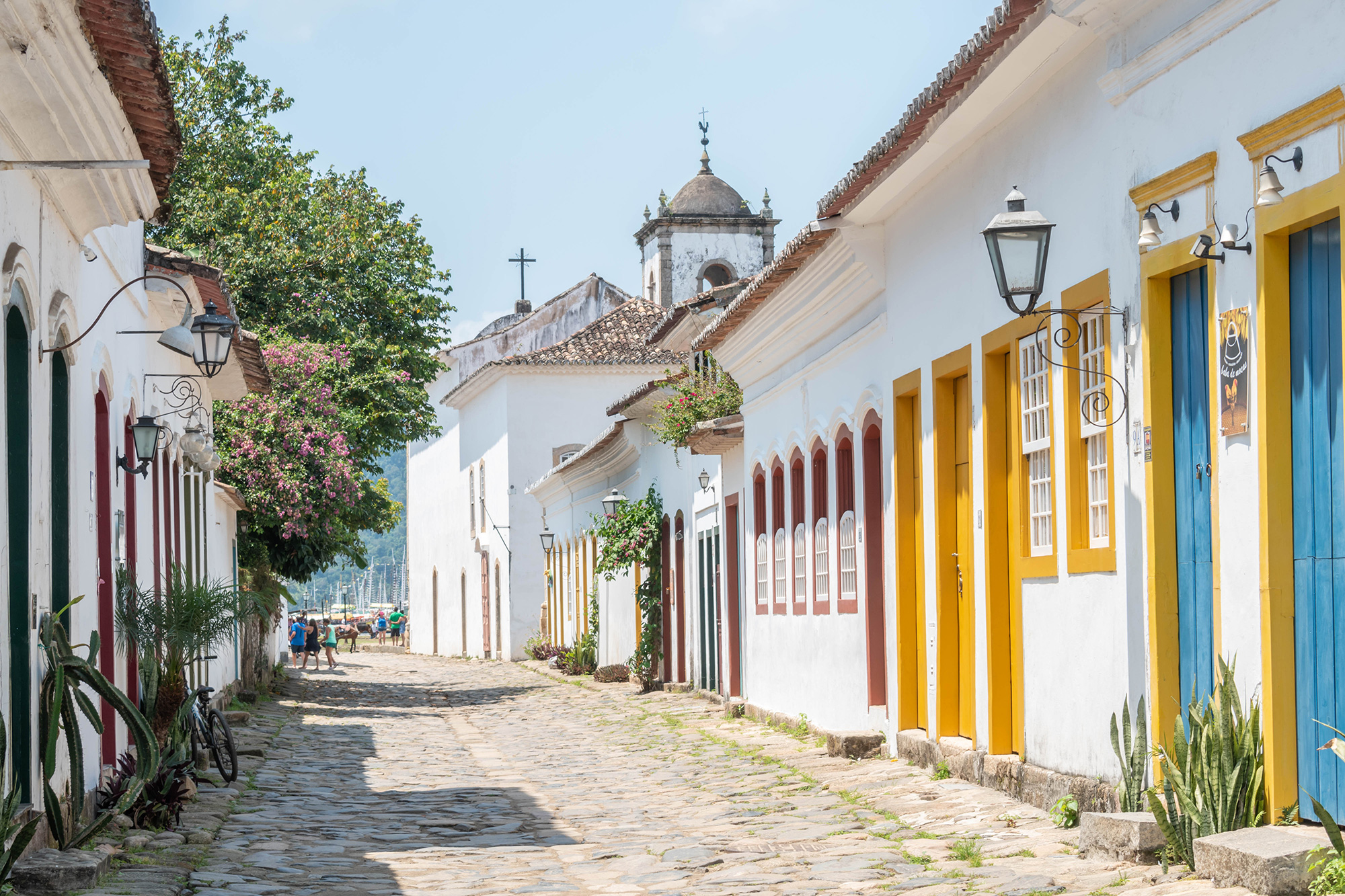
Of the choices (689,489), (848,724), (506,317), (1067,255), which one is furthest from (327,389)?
(506,317)

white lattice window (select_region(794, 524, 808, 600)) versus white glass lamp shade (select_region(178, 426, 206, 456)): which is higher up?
white glass lamp shade (select_region(178, 426, 206, 456))

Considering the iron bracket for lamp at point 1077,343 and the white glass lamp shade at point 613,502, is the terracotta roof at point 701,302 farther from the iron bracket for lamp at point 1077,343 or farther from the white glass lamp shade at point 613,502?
the iron bracket for lamp at point 1077,343

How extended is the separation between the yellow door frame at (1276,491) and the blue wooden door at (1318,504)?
0.03 metres

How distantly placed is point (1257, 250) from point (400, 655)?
44989mm

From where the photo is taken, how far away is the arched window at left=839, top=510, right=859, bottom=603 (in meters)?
14.1

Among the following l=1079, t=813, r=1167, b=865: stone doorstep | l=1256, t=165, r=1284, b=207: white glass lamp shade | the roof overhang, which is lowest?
l=1079, t=813, r=1167, b=865: stone doorstep

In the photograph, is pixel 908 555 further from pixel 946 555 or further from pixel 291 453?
pixel 291 453

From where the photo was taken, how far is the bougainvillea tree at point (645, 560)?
2434 centimetres

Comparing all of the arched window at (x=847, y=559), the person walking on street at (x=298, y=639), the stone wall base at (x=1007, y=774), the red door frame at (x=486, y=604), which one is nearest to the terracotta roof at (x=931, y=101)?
the arched window at (x=847, y=559)

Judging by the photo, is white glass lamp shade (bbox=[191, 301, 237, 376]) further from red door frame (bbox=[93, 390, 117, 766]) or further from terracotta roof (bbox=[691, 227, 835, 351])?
terracotta roof (bbox=[691, 227, 835, 351])

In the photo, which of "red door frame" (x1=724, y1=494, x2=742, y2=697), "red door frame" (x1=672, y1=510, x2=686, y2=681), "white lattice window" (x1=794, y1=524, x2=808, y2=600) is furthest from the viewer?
"red door frame" (x1=672, y1=510, x2=686, y2=681)

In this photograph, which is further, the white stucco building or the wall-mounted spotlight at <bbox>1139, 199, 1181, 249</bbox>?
the wall-mounted spotlight at <bbox>1139, 199, 1181, 249</bbox>

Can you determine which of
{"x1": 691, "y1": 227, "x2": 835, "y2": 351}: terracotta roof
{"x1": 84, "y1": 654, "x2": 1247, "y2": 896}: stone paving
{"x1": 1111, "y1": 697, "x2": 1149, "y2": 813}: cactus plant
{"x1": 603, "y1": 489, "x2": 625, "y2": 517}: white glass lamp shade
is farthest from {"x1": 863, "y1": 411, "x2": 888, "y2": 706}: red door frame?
A: {"x1": 603, "y1": 489, "x2": 625, "y2": 517}: white glass lamp shade

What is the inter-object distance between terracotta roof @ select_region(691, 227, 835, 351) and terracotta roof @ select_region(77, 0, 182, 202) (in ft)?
17.5
